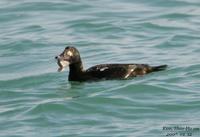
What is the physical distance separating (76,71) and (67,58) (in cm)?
25

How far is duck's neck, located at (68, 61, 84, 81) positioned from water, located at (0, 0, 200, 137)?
0.14m

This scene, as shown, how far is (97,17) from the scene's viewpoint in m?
23.0

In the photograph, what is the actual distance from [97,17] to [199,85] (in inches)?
281

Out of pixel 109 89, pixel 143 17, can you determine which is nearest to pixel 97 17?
pixel 143 17

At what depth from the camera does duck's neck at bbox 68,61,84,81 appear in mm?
17141

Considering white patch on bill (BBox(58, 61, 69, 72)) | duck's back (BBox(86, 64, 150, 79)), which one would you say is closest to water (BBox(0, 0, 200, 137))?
duck's back (BBox(86, 64, 150, 79))

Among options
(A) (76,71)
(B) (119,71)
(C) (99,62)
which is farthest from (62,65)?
(C) (99,62)

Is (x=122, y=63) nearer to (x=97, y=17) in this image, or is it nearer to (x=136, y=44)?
(x=136, y=44)

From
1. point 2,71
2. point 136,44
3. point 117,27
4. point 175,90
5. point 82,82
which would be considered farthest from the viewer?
point 117,27

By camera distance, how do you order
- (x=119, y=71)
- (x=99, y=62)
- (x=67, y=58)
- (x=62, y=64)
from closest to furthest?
(x=119, y=71) < (x=62, y=64) < (x=67, y=58) < (x=99, y=62)

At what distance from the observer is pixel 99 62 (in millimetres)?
18734

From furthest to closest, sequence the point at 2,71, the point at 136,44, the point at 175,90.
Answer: the point at 136,44, the point at 2,71, the point at 175,90

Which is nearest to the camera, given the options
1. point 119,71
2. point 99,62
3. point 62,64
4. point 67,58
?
point 119,71

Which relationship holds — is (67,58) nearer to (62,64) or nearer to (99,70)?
(62,64)
